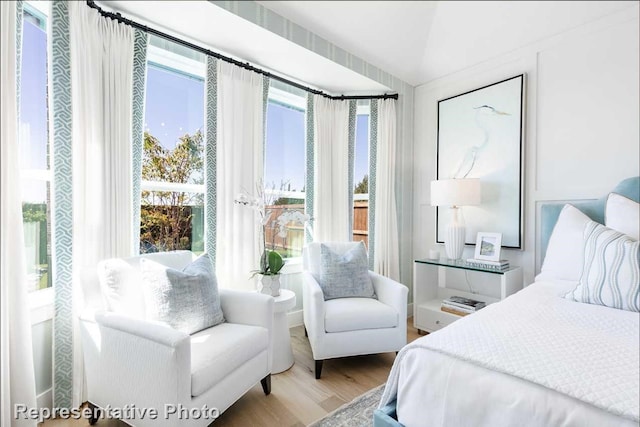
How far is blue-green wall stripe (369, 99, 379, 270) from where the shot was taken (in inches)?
120

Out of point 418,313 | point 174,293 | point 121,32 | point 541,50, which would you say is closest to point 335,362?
point 418,313

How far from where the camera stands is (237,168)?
2.34 m

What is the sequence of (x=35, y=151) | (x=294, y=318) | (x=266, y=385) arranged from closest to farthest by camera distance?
(x=35, y=151) < (x=266, y=385) < (x=294, y=318)

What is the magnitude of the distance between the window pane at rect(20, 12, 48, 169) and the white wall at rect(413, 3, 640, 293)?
9.71 feet

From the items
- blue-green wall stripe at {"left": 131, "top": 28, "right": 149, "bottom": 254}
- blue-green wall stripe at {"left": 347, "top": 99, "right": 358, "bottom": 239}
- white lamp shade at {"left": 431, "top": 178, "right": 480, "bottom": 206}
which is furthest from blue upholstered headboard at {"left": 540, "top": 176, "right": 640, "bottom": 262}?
blue-green wall stripe at {"left": 131, "top": 28, "right": 149, "bottom": 254}

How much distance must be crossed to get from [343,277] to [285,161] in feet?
3.99

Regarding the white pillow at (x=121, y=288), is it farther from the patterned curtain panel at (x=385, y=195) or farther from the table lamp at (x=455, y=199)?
the table lamp at (x=455, y=199)

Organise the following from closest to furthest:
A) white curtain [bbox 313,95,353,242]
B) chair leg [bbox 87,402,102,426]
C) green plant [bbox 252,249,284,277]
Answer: chair leg [bbox 87,402,102,426]
green plant [bbox 252,249,284,277]
white curtain [bbox 313,95,353,242]

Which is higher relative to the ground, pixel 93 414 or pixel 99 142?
pixel 99 142

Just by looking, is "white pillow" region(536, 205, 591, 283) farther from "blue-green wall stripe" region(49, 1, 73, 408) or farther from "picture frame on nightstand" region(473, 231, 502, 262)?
"blue-green wall stripe" region(49, 1, 73, 408)

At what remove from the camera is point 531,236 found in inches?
93.9

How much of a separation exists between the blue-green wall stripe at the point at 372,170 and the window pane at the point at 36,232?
240cm

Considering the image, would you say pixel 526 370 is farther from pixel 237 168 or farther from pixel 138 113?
pixel 138 113

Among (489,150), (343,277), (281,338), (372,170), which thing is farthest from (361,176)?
(281,338)
